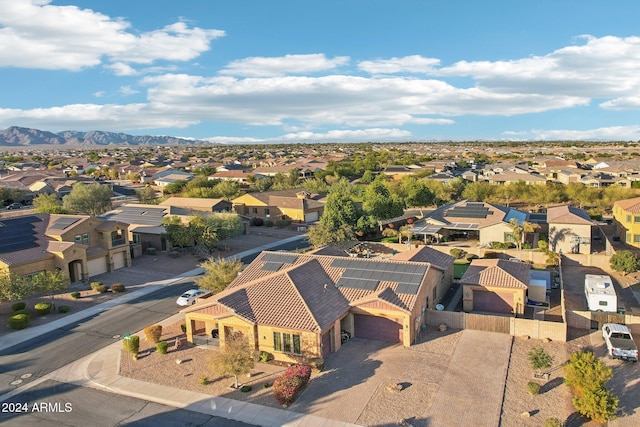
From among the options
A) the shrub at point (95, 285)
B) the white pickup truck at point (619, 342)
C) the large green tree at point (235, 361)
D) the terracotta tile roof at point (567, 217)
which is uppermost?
the terracotta tile roof at point (567, 217)

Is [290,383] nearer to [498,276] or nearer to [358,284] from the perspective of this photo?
[358,284]

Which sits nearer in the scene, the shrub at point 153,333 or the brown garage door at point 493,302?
the shrub at point 153,333

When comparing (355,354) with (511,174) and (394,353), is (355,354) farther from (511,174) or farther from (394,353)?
(511,174)

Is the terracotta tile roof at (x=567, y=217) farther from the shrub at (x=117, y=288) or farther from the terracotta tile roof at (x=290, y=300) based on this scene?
the shrub at (x=117, y=288)

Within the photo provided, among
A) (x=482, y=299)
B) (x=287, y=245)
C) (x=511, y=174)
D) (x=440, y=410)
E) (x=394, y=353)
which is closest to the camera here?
(x=440, y=410)

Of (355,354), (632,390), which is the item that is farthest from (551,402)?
(355,354)

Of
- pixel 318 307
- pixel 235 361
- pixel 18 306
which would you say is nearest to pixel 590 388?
pixel 318 307

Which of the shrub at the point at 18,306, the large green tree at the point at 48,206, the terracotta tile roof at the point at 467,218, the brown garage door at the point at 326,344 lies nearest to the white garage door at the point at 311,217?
the terracotta tile roof at the point at 467,218
